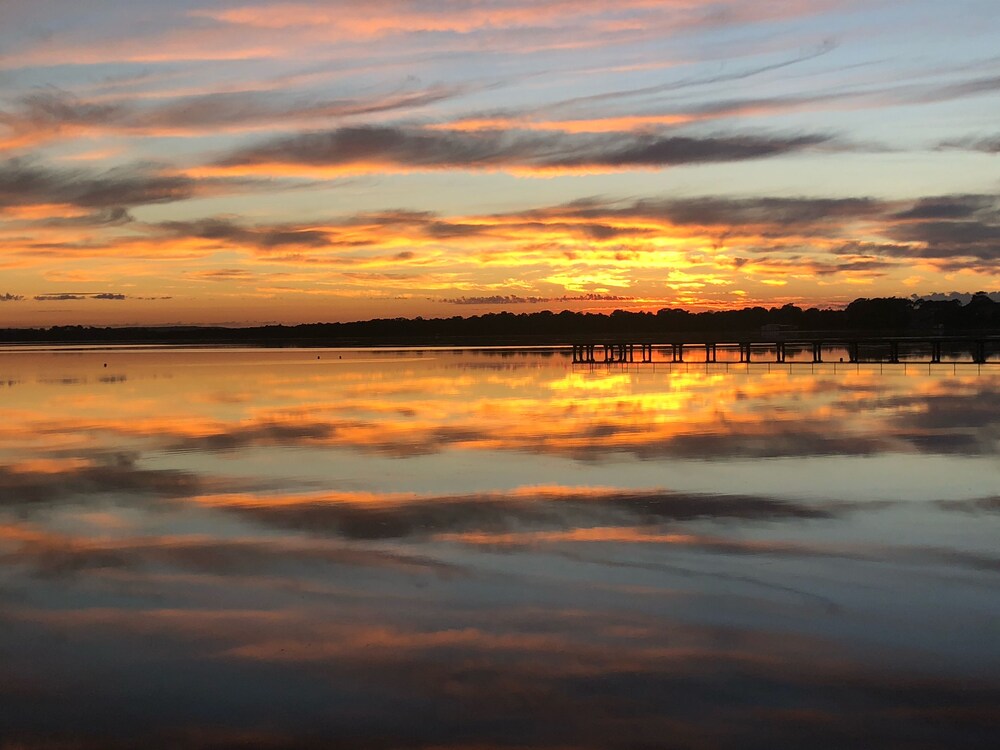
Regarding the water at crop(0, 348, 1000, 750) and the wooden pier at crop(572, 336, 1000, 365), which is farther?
the wooden pier at crop(572, 336, 1000, 365)

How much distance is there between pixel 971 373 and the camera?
194ft

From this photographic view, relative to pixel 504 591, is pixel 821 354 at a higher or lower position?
higher

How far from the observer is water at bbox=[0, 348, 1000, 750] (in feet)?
29.3

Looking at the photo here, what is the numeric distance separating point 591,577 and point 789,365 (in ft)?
211

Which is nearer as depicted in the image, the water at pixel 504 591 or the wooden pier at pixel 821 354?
the water at pixel 504 591

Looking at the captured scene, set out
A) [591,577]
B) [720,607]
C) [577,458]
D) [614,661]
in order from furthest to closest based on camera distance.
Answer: [577,458], [591,577], [720,607], [614,661]

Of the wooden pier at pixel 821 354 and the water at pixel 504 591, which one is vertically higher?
the wooden pier at pixel 821 354

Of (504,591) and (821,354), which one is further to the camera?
(821,354)

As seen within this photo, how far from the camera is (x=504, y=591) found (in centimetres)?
1281

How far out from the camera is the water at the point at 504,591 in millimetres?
8945

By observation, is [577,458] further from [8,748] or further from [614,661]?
[8,748]

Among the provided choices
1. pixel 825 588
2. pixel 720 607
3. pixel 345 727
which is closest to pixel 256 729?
pixel 345 727

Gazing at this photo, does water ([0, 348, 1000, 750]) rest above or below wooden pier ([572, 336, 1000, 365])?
below

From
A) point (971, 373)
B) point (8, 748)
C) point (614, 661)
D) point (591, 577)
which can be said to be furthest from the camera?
point (971, 373)
